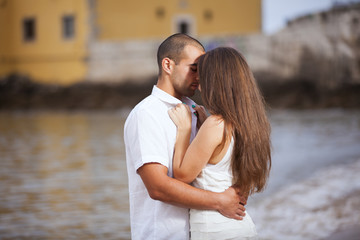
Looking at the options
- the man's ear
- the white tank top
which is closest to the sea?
the white tank top

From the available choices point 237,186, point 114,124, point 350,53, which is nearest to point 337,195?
point 237,186

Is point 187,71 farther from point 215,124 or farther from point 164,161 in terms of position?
point 164,161

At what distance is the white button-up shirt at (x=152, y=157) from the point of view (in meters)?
2.24

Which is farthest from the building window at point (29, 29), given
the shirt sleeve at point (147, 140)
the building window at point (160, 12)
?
the shirt sleeve at point (147, 140)

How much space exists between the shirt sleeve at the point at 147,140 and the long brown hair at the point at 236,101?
22 centimetres

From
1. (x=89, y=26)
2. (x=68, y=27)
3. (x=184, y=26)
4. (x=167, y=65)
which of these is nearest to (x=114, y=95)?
(x=89, y=26)

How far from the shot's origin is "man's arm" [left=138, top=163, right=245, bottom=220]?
2217 mm

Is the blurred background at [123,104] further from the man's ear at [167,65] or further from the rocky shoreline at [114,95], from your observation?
the man's ear at [167,65]

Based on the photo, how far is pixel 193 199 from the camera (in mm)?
2240

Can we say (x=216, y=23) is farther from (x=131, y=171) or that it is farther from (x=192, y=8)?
(x=131, y=171)

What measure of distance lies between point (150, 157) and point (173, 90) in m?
0.35

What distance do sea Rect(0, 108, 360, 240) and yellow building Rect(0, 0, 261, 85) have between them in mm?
17476

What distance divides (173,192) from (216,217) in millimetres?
219

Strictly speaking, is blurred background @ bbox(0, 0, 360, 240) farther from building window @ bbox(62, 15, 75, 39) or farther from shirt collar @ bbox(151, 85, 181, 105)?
shirt collar @ bbox(151, 85, 181, 105)
